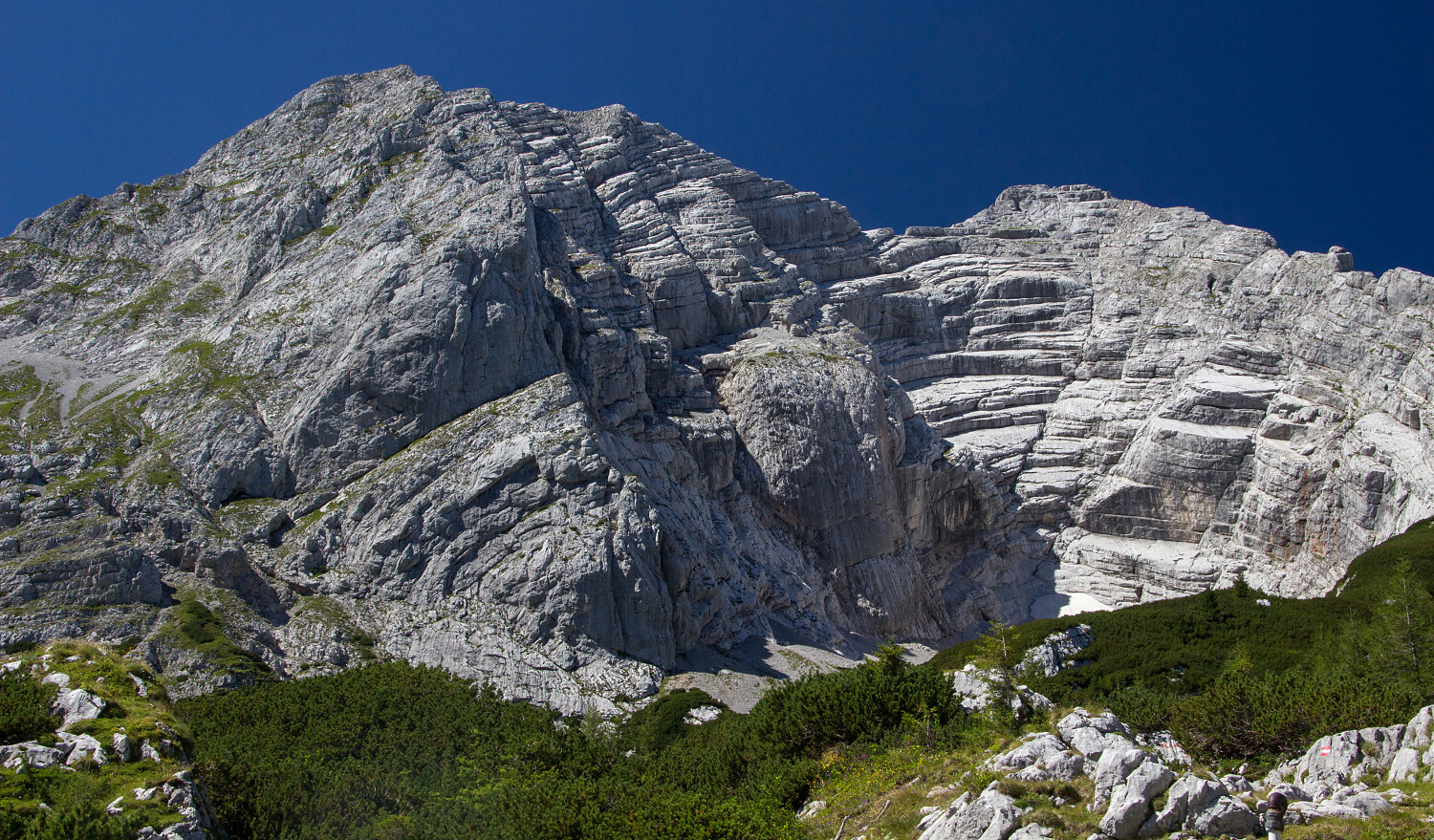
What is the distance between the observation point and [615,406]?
85.6 metres

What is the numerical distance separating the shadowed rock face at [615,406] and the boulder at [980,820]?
136 ft

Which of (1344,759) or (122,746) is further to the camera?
(122,746)

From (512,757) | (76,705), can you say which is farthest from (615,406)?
(76,705)

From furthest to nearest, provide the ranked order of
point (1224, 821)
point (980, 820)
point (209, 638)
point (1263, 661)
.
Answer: point (209, 638)
point (1263, 661)
point (980, 820)
point (1224, 821)

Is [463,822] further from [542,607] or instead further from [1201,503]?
[1201,503]

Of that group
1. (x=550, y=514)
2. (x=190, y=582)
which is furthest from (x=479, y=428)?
(x=190, y=582)

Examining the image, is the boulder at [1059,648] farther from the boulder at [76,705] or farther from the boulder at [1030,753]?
the boulder at [76,705]

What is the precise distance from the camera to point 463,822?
28.9 meters

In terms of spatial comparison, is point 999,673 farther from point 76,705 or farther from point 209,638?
point 209,638

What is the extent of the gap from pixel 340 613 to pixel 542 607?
46.6 feet

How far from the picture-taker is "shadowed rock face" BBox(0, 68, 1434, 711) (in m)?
64.3

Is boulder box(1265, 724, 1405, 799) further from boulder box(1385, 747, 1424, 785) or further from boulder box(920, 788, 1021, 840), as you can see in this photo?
boulder box(920, 788, 1021, 840)

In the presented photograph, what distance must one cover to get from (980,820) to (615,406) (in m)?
67.9

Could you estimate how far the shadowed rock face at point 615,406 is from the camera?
64312mm
